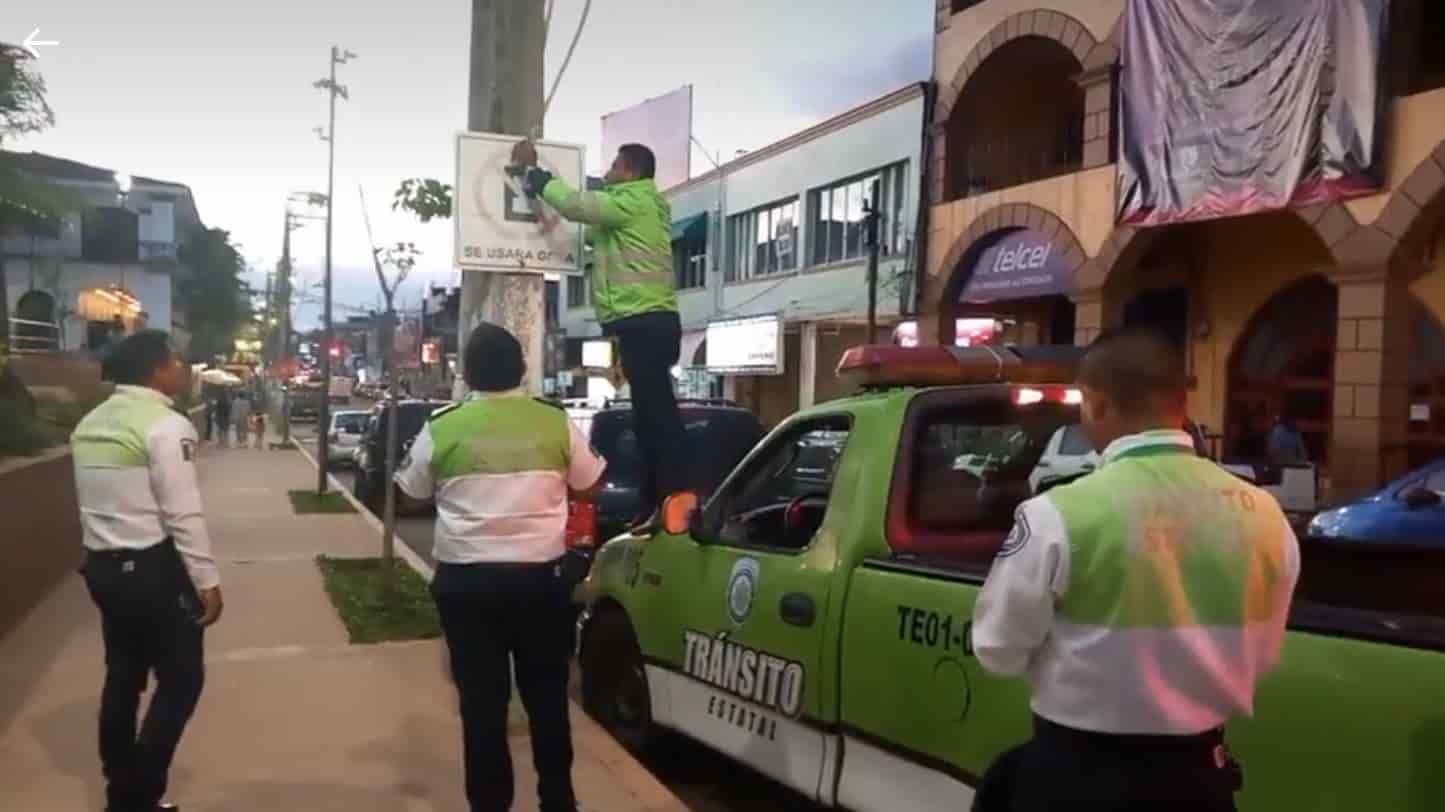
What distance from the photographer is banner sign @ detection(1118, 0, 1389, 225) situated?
1455 centimetres

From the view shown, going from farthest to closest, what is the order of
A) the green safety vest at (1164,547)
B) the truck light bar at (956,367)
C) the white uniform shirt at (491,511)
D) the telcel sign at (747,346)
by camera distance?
1. the telcel sign at (747,346)
2. the truck light bar at (956,367)
3. the white uniform shirt at (491,511)
4. the green safety vest at (1164,547)

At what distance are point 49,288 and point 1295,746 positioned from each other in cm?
5372

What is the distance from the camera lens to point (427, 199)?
8281mm

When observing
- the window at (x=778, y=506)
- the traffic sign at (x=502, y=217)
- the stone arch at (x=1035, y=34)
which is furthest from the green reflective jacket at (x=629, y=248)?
the stone arch at (x=1035, y=34)

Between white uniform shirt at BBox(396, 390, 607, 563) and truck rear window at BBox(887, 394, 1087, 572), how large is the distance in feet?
3.93

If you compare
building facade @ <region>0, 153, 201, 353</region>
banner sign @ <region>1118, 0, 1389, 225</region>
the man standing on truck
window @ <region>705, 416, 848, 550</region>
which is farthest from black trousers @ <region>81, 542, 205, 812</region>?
building facade @ <region>0, 153, 201, 353</region>

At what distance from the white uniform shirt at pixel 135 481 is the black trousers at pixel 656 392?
208 centimetres

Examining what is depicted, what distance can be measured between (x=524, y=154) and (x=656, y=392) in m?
1.23

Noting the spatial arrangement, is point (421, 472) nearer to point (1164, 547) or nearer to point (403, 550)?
point (1164, 547)

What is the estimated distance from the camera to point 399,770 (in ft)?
17.3

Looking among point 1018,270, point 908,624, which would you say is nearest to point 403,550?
point 908,624

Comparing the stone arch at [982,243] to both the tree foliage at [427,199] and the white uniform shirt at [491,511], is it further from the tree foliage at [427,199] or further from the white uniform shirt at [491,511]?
the white uniform shirt at [491,511]

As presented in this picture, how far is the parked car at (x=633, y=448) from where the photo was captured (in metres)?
9.21

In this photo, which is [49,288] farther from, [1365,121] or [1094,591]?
[1094,591]
